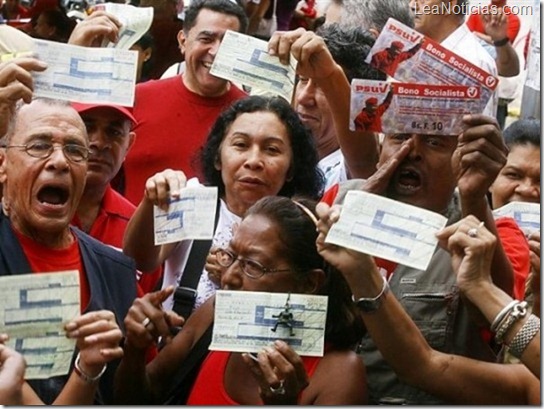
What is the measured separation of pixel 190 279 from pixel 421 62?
100cm

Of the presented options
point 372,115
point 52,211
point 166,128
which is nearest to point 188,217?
point 52,211

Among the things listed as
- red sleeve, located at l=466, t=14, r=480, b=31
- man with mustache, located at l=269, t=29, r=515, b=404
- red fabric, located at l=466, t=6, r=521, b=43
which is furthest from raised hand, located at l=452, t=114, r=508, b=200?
red sleeve, located at l=466, t=14, r=480, b=31

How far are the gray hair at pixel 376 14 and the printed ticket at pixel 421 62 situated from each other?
3.78ft

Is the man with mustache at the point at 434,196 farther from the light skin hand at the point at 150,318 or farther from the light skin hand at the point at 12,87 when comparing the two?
the light skin hand at the point at 12,87

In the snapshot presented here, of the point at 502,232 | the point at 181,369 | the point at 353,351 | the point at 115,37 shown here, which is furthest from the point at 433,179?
the point at 115,37

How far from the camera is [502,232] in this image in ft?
12.6

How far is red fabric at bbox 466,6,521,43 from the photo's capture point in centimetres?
623

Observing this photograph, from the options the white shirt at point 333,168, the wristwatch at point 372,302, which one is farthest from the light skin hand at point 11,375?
the white shirt at point 333,168

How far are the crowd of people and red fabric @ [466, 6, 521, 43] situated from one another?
166 cm

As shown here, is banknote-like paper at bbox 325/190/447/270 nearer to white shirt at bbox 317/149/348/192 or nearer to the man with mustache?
the man with mustache

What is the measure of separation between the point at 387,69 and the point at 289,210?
19.3 inches

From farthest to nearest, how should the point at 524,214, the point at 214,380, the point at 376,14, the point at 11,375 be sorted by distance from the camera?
the point at 376,14 → the point at 524,214 → the point at 214,380 → the point at 11,375

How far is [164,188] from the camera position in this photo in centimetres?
387

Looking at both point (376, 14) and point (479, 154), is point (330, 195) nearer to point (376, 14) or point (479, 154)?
point (479, 154)
